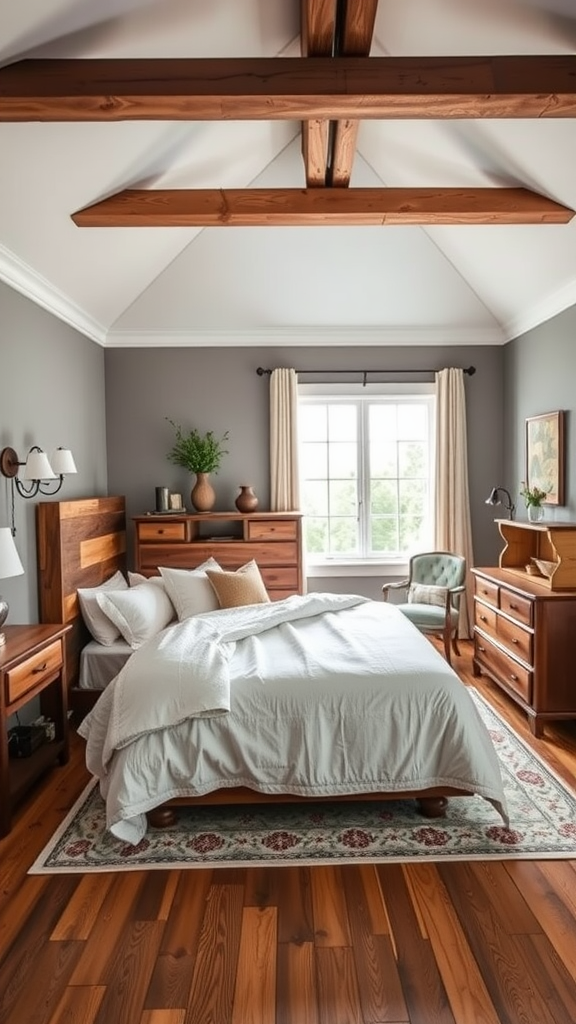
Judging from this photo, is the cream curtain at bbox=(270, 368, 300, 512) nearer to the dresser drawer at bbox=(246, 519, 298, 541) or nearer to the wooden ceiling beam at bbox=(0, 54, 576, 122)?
the dresser drawer at bbox=(246, 519, 298, 541)

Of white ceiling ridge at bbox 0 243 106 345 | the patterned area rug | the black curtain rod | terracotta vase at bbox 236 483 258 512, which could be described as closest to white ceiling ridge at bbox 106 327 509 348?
the black curtain rod

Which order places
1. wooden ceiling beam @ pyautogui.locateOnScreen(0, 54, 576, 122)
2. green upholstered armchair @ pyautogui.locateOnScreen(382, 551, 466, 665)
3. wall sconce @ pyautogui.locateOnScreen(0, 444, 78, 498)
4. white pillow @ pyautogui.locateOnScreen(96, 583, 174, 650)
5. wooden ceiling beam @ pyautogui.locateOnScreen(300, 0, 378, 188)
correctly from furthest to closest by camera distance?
1. green upholstered armchair @ pyautogui.locateOnScreen(382, 551, 466, 665)
2. white pillow @ pyautogui.locateOnScreen(96, 583, 174, 650)
3. wall sconce @ pyautogui.locateOnScreen(0, 444, 78, 498)
4. wooden ceiling beam @ pyautogui.locateOnScreen(0, 54, 576, 122)
5. wooden ceiling beam @ pyautogui.locateOnScreen(300, 0, 378, 188)

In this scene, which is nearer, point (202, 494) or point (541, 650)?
point (541, 650)

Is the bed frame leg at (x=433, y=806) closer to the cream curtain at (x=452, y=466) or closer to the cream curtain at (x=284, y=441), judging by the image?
the cream curtain at (x=452, y=466)

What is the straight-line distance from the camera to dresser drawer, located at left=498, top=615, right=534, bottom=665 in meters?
3.69

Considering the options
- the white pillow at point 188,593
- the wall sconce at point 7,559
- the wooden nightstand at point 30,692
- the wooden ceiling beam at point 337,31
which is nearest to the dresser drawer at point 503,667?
the white pillow at point 188,593

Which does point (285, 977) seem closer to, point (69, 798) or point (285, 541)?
point (69, 798)

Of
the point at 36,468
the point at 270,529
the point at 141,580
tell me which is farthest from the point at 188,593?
the point at 36,468

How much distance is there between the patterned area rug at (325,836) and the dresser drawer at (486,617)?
141 cm

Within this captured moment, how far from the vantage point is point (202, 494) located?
5293 mm

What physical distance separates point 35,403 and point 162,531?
5.25 feet

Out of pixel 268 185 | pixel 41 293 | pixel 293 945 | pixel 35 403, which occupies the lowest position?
pixel 293 945

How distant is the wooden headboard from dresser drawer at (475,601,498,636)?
2.84 meters

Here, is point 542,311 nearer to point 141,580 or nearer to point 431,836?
point 141,580
